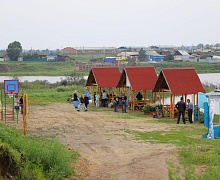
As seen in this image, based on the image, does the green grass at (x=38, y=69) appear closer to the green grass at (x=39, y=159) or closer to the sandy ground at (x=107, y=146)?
the sandy ground at (x=107, y=146)

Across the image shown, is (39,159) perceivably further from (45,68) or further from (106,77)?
(45,68)

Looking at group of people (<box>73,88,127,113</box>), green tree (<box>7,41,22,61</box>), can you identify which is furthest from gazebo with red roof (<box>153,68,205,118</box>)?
green tree (<box>7,41,22,61</box>)

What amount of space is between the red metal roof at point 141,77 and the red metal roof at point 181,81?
6.82 feet

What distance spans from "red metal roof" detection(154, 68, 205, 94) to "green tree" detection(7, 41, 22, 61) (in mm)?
81312

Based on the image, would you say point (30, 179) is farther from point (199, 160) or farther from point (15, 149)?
point (199, 160)

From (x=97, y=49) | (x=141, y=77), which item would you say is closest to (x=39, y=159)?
(x=141, y=77)

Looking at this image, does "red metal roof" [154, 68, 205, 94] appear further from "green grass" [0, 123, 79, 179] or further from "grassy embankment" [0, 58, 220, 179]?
"green grass" [0, 123, 79, 179]

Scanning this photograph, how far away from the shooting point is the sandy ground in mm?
11977

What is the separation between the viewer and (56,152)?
11.7 m

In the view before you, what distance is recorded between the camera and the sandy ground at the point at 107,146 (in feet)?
39.3

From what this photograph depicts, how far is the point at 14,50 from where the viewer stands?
106 m

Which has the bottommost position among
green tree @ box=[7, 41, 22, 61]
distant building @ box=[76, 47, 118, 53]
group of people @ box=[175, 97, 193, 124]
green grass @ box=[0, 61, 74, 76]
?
group of people @ box=[175, 97, 193, 124]

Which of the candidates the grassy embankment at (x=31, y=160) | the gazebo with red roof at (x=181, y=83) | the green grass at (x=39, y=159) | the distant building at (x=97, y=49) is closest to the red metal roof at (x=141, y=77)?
the gazebo with red roof at (x=181, y=83)

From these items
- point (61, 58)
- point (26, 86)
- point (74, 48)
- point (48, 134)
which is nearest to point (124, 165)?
point (48, 134)
